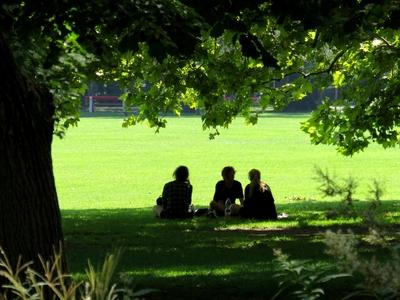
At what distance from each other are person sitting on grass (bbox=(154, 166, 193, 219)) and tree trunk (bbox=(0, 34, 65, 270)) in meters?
9.12

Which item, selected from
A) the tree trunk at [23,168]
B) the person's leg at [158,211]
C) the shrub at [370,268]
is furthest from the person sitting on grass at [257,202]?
the shrub at [370,268]

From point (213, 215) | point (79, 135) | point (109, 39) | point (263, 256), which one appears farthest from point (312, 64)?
point (79, 135)

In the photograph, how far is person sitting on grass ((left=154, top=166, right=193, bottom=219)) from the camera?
53.0 feet

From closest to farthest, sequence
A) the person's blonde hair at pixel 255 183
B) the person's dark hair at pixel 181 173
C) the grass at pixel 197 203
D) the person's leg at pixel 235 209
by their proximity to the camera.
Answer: the grass at pixel 197 203 < the person's dark hair at pixel 181 173 < the person's blonde hair at pixel 255 183 < the person's leg at pixel 235 209

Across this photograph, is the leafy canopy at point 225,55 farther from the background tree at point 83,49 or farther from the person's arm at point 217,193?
the person's arm at point 217,193

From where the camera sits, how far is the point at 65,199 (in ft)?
83.7

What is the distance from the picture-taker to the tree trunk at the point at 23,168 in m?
6.75

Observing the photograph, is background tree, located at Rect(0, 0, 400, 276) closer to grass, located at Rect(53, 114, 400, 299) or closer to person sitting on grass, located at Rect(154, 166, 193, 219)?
grass, located at Rect(53, 114, 400, 299)

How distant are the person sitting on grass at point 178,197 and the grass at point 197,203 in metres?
0.24

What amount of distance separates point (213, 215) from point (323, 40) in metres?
6.19

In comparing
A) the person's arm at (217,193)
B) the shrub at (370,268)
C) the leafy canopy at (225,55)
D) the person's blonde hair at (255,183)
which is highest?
the leafy canopy at (225,55)

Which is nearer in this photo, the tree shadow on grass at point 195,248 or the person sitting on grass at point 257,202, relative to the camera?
the tree shadow on grass at point 195,248

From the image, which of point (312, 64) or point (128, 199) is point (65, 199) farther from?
point (312, 64)

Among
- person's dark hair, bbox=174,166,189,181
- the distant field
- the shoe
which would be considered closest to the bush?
person's dark hair, bbox=174,166,189,181
